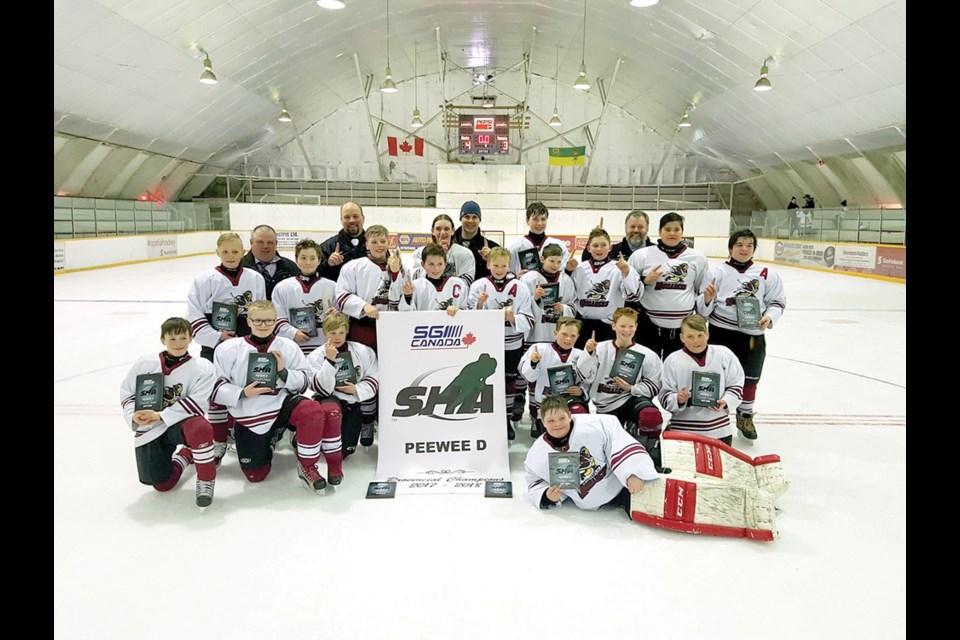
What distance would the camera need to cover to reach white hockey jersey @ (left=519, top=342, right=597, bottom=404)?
11.6 feet

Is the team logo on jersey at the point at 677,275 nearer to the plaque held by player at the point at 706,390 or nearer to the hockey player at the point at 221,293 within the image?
the plaque held by player at the point at 706,390

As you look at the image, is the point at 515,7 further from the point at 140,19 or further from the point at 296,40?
the point at 140,19

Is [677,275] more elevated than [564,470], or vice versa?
[677,275]

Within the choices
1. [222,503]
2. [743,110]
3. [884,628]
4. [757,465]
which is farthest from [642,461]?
[743,110]

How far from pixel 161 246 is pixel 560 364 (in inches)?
720

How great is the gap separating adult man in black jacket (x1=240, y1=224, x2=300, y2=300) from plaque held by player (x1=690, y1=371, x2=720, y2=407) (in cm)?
272

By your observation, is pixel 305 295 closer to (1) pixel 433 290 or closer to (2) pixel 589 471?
(1) pixel 433 290

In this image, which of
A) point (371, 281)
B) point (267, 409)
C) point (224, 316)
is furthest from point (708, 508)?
point (224, 316)

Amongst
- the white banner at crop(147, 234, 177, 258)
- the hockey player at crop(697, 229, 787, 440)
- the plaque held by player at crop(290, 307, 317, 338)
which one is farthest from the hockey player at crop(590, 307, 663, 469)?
the white banner at crop(147, 234, 177, 258)

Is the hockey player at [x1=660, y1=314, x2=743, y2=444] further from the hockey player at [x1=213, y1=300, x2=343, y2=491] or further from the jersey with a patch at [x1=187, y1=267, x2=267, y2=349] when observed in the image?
the jersey with a patch at [x1=187, y1=267, x2=267, y2=349]

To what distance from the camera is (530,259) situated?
14.1 ft

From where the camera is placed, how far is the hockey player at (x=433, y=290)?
391 cm

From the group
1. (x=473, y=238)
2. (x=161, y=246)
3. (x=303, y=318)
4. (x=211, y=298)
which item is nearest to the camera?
(x=211, y=298)

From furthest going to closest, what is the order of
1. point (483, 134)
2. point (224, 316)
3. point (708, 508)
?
point (483, 134)
point (224, 316)
point (708, 508)
